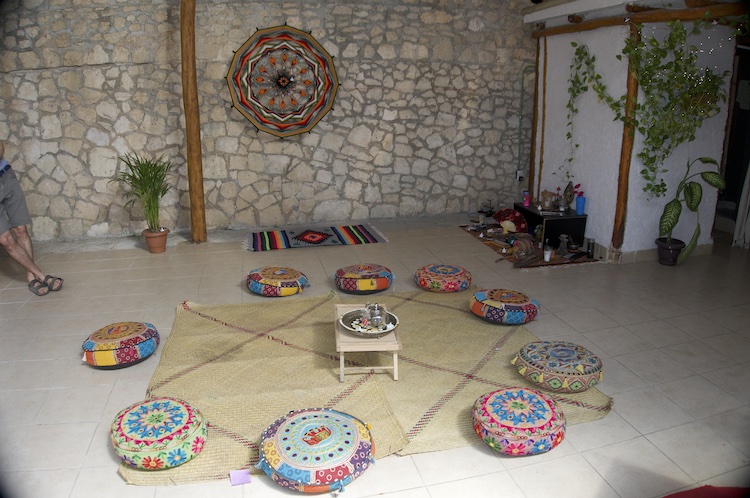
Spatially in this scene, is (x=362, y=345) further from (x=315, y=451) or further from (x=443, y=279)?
(x=443, y=279)

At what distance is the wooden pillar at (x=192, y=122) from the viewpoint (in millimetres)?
6188

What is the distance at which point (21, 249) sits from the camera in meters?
5.42

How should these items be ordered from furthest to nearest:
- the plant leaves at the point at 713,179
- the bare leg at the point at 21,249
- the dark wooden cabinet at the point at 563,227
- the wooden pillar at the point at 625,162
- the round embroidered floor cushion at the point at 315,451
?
1. the dark wooden cabinet at the point at 563,227
2. the plant leaves at the point at 713,179
3. the wooden pillar at the point at 625,162
4. the bare leg at the point at 21,249
5. the round embroidered floor cushion at the point at 315,451

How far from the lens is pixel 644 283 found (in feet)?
17.9

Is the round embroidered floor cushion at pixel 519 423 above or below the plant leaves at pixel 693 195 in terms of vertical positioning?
below

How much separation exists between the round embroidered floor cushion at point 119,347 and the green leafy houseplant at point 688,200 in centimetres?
468

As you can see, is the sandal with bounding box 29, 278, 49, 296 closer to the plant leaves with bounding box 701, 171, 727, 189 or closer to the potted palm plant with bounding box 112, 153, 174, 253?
the potted palm plant with bounding box 112, 153, 174, 253

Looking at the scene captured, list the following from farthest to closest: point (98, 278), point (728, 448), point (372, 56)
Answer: point (372, 56) < point (98, 278) < point (728, 448)

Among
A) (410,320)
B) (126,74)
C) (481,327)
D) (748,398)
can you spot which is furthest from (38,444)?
(126,74)

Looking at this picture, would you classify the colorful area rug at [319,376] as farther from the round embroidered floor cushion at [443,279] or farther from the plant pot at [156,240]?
the plant pot at [156,240]

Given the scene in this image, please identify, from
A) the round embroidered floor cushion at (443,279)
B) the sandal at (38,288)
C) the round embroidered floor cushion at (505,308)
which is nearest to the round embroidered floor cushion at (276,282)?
the round embroidered floor cushion at (443,279)

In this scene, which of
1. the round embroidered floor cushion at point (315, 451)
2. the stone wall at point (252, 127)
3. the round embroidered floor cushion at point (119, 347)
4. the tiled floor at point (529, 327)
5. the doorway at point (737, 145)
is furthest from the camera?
the doorway at point (737, 145)

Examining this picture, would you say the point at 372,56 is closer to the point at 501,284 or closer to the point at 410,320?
the point at 501,284

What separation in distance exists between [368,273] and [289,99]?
8.99ft
